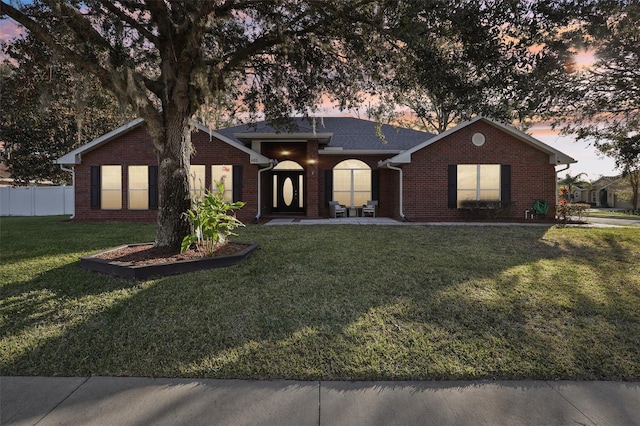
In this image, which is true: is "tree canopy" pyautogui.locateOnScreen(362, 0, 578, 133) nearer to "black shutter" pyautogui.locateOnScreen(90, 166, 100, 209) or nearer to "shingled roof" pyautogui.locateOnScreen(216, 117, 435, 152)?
"shingled roof" pyautogui.locateOnScreen(216, 117, 435, 152)

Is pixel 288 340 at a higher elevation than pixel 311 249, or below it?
below

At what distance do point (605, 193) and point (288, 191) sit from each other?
4731 cm

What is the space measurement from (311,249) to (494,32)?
4.97 meters

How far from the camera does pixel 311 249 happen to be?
23.2ft

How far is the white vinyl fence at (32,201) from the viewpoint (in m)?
21.2

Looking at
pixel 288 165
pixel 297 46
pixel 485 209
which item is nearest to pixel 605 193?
pixel 485 209

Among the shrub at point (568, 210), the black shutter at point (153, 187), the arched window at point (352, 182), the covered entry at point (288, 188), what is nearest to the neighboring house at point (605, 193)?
the shrub at point (568, 210)

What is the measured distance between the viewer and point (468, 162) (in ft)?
43.2

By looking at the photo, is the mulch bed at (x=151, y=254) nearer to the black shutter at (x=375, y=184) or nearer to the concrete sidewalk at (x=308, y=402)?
the concrete sidewalk at (x=308, y=402)

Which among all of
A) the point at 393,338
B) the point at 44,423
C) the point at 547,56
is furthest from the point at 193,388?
the point at 547,56

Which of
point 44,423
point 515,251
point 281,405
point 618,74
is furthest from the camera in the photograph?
point 618,74

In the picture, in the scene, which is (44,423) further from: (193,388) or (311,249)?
(311,249)

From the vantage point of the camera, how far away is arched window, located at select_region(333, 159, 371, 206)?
15.2 m

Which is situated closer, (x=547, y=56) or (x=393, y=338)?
(x=393, y=338)
